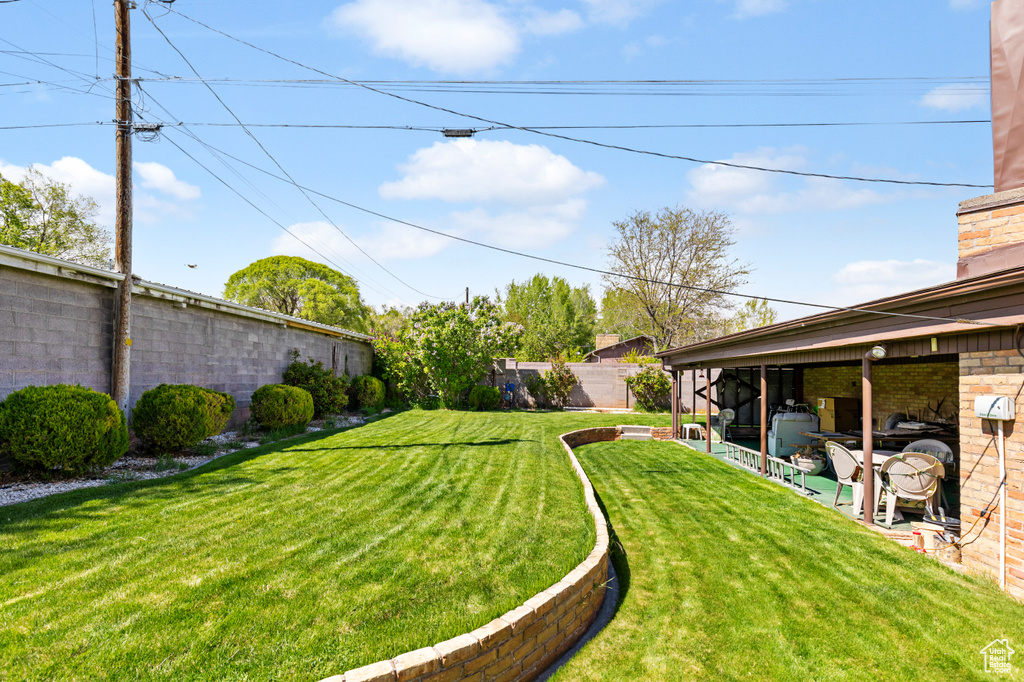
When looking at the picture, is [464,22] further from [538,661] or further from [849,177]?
[538,661]

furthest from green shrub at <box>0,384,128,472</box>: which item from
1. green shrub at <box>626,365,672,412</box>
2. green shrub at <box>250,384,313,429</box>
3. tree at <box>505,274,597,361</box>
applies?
tree at <box>505,274,597,361</box>

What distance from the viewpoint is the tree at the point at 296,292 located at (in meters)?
36.0

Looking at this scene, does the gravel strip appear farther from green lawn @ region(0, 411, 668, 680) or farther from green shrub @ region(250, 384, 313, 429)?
green shrub @ region(250, 384, 313, 429)

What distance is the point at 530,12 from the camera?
8195 mm

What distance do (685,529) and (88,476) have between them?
23.6 ft

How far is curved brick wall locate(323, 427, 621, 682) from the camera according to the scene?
2.44 meters

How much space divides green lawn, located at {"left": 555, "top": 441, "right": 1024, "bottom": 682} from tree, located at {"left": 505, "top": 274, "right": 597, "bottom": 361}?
3505 centimetres

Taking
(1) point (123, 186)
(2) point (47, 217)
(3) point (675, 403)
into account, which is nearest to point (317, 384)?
(1) point (123, 186)

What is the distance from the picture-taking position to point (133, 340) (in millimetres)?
7699

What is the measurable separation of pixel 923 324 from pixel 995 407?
1017mm

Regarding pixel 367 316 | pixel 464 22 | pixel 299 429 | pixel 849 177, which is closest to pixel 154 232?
pixel 299 429

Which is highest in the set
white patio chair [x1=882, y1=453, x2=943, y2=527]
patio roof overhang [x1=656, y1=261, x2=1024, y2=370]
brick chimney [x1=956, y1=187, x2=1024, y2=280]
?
brick chimney [x1=956, y1=187, x2=1024, y2=280]

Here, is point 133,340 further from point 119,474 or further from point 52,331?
point 119,474

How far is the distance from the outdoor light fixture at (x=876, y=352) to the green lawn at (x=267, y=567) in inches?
149
